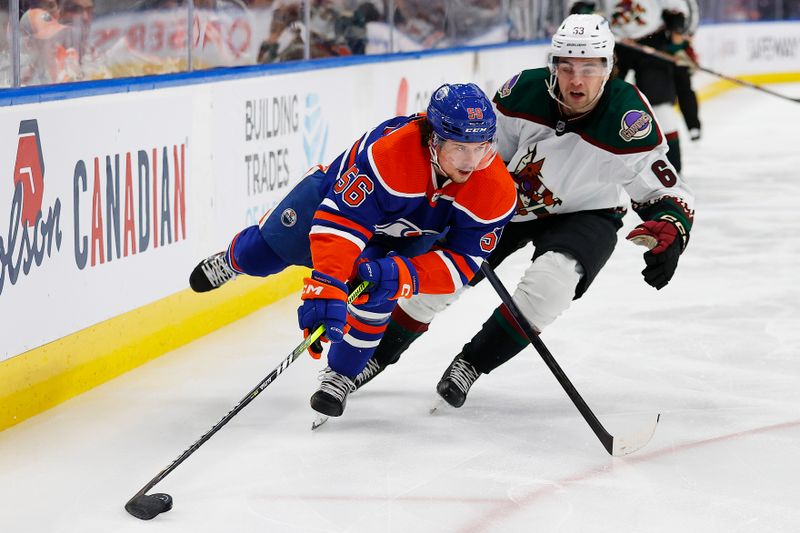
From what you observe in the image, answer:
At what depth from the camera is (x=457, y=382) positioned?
293 centimetres

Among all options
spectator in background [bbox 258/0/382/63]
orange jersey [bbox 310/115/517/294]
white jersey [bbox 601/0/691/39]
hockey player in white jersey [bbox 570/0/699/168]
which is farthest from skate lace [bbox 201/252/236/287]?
white jersey [bbox 601/0/691/39]

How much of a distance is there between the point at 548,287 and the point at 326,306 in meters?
0.62

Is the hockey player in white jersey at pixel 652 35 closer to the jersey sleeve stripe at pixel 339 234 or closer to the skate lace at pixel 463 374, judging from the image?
the skate lace at pixel 463 374

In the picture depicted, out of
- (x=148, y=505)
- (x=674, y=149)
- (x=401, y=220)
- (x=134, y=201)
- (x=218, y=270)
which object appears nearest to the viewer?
(x=148, y=505)

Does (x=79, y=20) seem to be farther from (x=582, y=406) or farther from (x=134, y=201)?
(x=582, y=406)

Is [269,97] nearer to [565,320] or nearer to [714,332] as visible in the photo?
[565,320]

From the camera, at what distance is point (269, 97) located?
4.14 metres

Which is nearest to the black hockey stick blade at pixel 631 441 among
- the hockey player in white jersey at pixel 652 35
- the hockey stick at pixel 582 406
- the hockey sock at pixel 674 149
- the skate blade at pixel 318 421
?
the hockey stick at pixel 582 406

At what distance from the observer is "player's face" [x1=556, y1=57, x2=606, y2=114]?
2840 millimetres

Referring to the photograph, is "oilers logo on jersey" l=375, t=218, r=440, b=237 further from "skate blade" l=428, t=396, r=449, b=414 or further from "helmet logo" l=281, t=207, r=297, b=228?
"skate blade" l=428, t=396, r=449, b=414

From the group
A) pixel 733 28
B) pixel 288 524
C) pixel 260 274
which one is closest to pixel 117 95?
pixel 260 274

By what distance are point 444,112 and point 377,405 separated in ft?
2.83

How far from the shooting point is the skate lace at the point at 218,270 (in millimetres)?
3160

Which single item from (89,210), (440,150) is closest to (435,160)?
(440,150)
